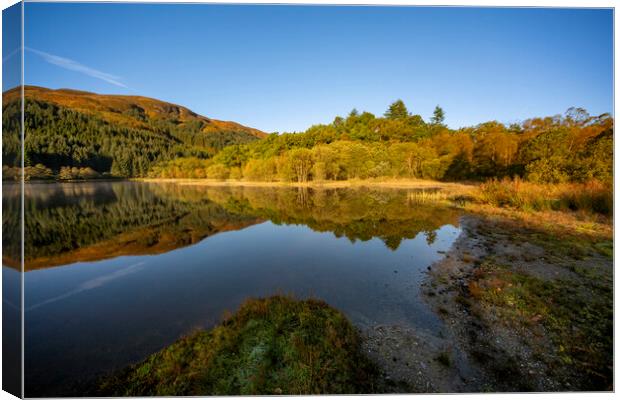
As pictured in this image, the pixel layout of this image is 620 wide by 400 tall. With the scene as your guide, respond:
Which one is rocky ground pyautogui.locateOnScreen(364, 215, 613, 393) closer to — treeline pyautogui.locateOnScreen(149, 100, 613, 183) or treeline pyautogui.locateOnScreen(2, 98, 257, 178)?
treeline pyautogui.locateOnScreen(2, 98, 257, 178)

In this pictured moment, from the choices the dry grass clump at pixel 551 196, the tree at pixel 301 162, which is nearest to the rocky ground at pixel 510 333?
the dry grass clump at pixel 551 196

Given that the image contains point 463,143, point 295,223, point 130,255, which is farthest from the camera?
point 463,143

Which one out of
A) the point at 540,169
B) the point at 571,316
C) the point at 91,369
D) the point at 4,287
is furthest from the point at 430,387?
the point at 540,169

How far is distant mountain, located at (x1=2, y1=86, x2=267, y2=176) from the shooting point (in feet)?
13.1

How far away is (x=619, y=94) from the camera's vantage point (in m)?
3.43

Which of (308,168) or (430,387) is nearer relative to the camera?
(430,387)

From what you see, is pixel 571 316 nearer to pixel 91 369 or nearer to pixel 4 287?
pixel 91 369

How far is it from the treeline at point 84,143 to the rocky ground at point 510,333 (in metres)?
5.10

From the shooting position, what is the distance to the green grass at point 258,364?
9.55ft

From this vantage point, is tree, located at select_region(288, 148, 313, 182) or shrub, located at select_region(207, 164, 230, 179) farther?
shrub, located at select_region(207, 164, 230, 179)

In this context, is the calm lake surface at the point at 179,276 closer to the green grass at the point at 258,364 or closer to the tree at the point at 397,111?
the green grass at the point at 258,364

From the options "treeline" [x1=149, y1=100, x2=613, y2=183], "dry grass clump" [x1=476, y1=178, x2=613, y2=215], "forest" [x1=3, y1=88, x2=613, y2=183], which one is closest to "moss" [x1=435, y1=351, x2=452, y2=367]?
"forest" [x1=3, y1=88, x2=613, y2=183]

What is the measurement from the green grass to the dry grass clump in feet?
39.0

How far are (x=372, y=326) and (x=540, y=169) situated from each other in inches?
624
